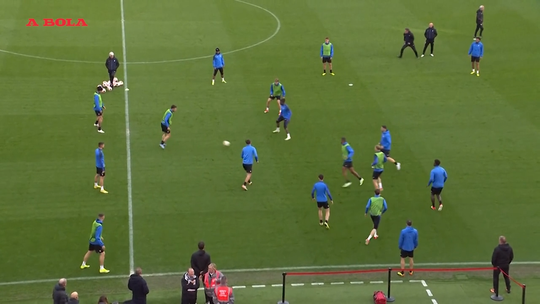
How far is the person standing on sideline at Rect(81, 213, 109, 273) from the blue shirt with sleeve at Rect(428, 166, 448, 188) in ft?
32.2

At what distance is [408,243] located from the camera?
20766 mm

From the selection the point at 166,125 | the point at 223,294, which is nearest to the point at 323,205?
the point at 223,294

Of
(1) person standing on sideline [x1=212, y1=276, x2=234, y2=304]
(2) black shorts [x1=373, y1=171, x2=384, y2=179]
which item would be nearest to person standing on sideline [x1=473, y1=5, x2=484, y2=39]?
(2) black shorts [x1=373, y1=171, x2=384, y2=179]

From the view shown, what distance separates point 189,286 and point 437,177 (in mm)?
9197

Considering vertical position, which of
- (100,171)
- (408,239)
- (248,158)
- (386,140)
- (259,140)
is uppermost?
(386,140)

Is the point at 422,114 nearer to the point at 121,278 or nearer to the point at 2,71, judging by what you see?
the point at 121,278

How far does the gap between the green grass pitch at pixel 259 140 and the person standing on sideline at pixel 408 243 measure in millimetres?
740

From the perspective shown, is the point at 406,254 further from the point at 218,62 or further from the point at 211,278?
the point at 218,62

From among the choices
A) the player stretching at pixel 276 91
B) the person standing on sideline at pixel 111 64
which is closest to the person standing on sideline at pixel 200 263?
the player stretching at pixel 276 91

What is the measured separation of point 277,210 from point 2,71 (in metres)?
15.8

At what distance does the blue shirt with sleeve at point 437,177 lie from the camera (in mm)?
23703

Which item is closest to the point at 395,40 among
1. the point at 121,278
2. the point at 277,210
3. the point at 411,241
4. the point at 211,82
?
the point at 211,82

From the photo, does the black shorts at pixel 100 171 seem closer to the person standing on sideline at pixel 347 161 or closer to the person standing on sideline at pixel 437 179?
the person standing on sideline at pixel 347 161

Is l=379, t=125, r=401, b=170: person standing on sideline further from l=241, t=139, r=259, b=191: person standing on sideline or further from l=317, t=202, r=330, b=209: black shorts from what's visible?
l=241, t=139, r=259, b=191: person standing on sideline
